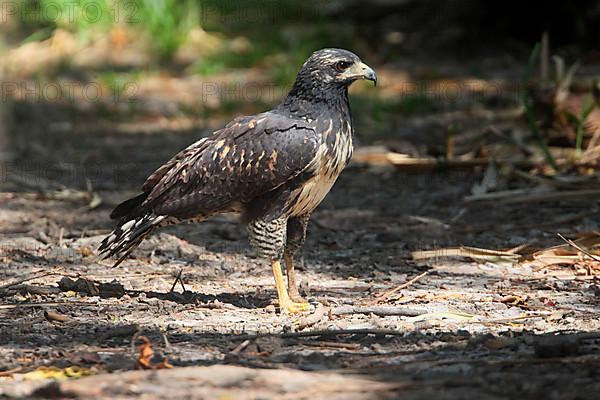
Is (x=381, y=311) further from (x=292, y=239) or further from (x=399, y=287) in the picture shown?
(x=292, y=239)

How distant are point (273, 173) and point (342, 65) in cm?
76

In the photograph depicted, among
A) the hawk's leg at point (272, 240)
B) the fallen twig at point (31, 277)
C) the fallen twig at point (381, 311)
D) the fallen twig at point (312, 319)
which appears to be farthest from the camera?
the fallen twig at point (31, 277)

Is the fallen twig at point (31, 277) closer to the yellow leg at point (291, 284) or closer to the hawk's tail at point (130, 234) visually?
the hawk's tail at point (130, 234)

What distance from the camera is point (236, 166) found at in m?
5.61

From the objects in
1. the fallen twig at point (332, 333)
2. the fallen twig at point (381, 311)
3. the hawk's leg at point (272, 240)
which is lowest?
the fallen twig at point (381, 311)

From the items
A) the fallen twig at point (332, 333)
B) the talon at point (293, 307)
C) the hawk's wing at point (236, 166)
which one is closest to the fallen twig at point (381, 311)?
the talon at point (293, 307)

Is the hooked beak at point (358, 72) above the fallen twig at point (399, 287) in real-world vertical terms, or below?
above

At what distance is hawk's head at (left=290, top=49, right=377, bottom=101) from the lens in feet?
18.9

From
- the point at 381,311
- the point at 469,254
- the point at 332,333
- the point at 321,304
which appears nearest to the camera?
the point at 332,333

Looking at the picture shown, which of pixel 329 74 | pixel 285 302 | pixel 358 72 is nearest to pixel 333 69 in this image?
pixel 329 74

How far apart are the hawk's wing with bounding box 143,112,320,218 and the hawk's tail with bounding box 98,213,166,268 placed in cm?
7

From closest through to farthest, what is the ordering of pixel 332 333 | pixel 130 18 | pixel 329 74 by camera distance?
pixel 332 333 → pixel 329 74 → pixel 130 18

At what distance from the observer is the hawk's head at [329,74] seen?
5.76m

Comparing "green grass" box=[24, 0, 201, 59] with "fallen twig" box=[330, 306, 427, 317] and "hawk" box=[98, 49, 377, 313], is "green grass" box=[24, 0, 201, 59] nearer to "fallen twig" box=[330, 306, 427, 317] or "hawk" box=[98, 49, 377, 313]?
"hawk" box=[98, 49, 377, 313]
